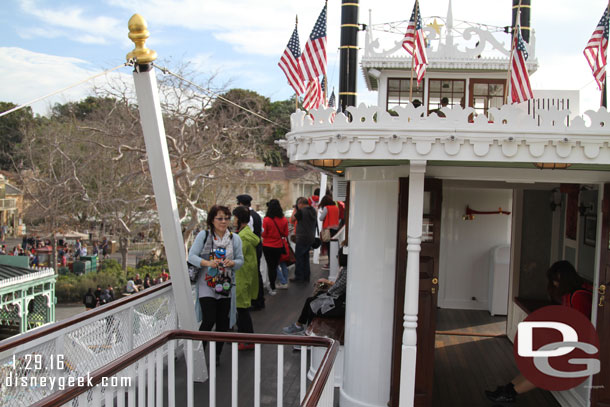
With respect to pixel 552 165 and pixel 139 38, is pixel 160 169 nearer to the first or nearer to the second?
pixel 139 38

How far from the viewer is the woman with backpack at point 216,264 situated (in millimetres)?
5391

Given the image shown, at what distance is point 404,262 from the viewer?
4.57 m

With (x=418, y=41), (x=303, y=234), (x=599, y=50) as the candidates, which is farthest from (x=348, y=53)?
(x=599, y=50)

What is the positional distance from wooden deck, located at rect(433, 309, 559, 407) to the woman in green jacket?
7.31ft

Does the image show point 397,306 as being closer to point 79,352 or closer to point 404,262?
point 404,262

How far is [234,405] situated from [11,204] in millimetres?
55876

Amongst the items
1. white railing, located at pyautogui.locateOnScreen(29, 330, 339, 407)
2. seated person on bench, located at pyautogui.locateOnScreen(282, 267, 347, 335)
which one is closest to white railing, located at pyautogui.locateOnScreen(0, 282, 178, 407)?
white railing, located at pyautogui.locateOnScreen(29, 330, 339, 407)

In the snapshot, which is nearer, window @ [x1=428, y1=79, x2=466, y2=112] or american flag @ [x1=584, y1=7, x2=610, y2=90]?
american flag @ [x1=584, y1=7, x2=610, y2=90]

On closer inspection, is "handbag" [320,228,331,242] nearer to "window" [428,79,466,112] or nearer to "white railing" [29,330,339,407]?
"window" [428,79,466,112]

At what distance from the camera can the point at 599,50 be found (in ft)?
18.8

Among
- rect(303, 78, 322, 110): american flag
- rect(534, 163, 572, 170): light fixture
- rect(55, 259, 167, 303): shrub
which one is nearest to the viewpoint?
rect(534, 163, 572, 170): light fixture

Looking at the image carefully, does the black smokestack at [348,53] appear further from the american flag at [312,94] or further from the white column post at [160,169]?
the white column post at [160,169]

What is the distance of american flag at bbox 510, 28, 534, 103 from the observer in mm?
4961

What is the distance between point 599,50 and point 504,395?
3.81 meters
